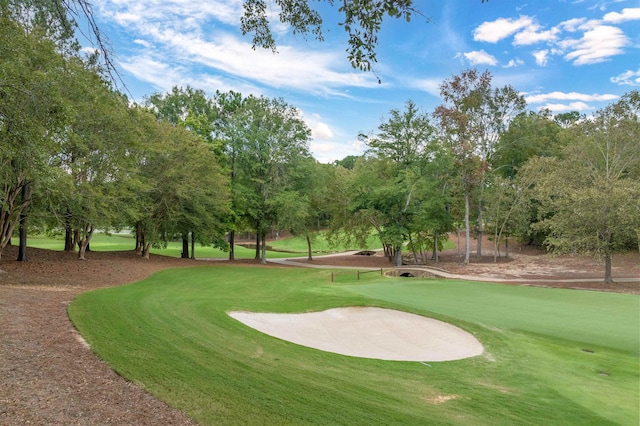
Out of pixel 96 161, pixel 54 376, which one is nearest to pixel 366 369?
pixel 54 376

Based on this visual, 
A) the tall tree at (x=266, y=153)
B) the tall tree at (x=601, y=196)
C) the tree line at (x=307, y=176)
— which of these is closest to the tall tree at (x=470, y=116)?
the tree line at (x=307, y=176)

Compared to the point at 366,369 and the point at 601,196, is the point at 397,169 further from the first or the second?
the point at 366,369

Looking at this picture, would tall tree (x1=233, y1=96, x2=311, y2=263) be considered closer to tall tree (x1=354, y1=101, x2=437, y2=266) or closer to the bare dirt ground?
tall tree (x1=354, y1=101, x2=437, y2=266)

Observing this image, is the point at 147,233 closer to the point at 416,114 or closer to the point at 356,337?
the point at 356,337

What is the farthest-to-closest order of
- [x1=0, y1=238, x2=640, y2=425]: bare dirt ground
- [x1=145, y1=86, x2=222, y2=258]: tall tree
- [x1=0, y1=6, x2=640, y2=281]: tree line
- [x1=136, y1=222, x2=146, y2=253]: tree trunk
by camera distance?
[x1=145, y1=86, x2=222, y2=258]: tall tree
[x1=136, y1=222, x2=146, y2=253]: tree trunk
[x1=0, y1=6, x2=640, y2=281]: tree line
[x1=0, y1=238, x2=640, y2=425]: bare dirt ground

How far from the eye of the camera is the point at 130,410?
14.6 ft

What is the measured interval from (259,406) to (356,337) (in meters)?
6.53

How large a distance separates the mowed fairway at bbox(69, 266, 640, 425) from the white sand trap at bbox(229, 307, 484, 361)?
0.59 metres

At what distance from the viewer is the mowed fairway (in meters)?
5.21

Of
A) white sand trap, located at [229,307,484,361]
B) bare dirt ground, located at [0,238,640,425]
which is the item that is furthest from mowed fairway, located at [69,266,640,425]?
white sand trap, located at [229,307,484,361]

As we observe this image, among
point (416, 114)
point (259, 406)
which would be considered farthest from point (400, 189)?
point (259, 406)

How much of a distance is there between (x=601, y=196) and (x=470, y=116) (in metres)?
15.9

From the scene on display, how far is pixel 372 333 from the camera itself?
11.5 meters

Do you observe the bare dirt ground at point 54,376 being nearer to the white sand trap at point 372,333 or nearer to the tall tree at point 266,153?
the white sand trap at point 372,333
